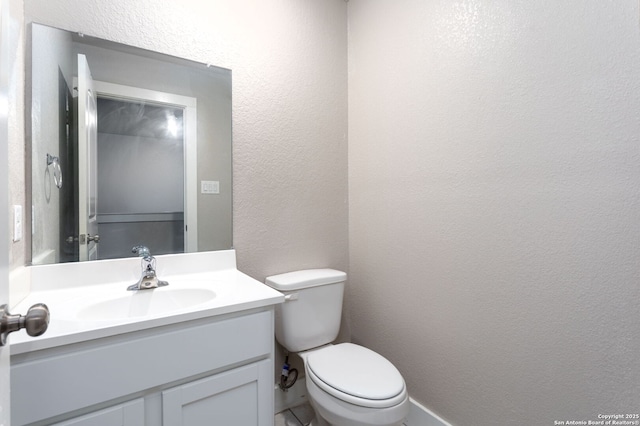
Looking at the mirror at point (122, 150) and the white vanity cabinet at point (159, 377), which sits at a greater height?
the mirror at point (122, 150)

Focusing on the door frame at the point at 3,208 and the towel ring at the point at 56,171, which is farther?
the towel ring at the point at 56,171

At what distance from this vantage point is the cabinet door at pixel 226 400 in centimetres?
89

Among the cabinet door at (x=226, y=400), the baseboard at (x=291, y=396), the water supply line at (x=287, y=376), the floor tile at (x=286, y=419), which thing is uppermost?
the cabinet door at (x=226, y=400)

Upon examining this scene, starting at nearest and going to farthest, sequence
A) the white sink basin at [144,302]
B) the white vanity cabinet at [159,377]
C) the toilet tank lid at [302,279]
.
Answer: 1. the white vanity cabinet at [159,377]
2. the white sink basin at [144,302]
3. the toilet tank lid at [302,279]

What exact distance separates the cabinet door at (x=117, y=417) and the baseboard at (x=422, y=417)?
1.21m

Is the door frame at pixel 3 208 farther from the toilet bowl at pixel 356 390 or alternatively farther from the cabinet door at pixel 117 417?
the toilet bowl at pixel 356 390

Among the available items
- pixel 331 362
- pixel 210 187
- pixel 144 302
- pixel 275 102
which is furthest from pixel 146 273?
pixel 275 102

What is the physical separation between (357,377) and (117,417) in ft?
2.61

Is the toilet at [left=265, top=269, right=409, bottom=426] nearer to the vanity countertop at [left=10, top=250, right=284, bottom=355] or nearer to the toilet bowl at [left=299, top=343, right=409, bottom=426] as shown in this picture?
the toilet bowl at [left=299, top=343, right=409, bottom=426]

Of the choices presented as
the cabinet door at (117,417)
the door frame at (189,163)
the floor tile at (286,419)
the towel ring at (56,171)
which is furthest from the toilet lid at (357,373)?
the towel ring at (56,171)

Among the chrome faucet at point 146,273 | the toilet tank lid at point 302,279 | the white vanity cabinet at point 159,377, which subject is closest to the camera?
the white vanity cabinet at point 159,377

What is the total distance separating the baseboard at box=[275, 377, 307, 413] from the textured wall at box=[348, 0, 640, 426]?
0.48 meters

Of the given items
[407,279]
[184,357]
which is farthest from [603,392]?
[184,357]

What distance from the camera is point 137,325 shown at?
82 cm
